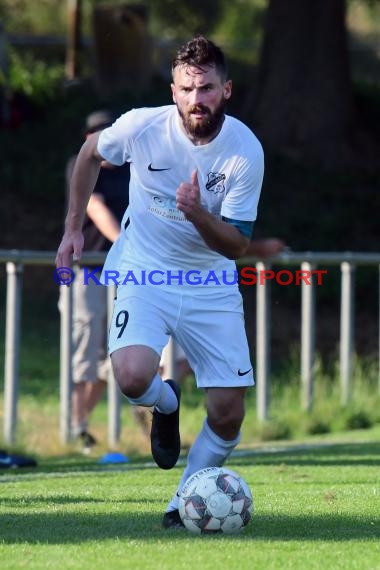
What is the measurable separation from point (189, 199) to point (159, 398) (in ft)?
3.56

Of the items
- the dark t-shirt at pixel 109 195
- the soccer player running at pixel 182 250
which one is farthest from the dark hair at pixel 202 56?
the dark t-shirt at pixel 109 195

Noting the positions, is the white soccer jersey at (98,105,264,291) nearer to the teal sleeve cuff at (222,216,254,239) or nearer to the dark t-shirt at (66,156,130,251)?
the teal sleeve cuff at (222,216,254,239)

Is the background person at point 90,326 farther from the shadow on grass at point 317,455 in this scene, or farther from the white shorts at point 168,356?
the shadow on grass at point 317,455

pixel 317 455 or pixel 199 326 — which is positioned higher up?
pixel 199 326

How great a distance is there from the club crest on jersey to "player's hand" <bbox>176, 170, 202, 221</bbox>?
17.3 inches

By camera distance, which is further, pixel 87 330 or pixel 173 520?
pixel 87 330

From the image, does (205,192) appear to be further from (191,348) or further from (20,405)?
(20,405)

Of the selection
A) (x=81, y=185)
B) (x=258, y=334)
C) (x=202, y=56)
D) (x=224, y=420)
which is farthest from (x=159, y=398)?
(x=258, y=334)

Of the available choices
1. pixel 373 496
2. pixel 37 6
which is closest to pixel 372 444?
pixel 373 496

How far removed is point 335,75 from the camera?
23.8 meters

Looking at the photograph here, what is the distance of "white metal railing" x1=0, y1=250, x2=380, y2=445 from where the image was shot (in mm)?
10945

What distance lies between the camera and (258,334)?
1238 centimetres

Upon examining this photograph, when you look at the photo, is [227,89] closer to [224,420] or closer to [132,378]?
[132,378]

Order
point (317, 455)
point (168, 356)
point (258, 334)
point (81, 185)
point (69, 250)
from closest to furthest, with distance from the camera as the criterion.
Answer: point (69, 250), point (81, 185), point (317, 455), point (168, 356), point (258, 334)
